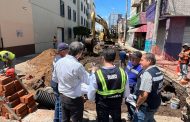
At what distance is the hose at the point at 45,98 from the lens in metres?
5.07

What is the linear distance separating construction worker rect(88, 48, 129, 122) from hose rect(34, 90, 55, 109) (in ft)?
7.12

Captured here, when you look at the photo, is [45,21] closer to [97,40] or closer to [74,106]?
[97,40]

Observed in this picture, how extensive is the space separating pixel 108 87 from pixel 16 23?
515 inches

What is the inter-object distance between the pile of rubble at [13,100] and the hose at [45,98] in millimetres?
187

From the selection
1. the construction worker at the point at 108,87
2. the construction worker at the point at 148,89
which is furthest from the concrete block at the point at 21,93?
the construction worker at the point at 148,89

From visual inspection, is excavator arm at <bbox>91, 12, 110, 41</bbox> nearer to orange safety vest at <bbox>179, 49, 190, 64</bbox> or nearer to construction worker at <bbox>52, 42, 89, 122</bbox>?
orange safety vest at <bbox>179, 49, 190, 64</bbox>

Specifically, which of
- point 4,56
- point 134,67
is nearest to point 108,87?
point 134,67

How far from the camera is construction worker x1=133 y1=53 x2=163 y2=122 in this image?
3038 millimetres

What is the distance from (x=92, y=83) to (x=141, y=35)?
2553cm

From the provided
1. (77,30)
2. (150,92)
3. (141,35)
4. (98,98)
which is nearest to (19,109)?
(98,98)

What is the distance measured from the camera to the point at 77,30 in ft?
118

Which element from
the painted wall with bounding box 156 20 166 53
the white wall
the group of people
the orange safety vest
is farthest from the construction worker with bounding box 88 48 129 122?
the white wall

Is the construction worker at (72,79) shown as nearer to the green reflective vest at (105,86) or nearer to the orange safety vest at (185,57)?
the green reflective vest at (105,86)

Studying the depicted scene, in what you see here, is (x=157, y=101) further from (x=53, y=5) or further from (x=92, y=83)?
(x=53, y=5)
